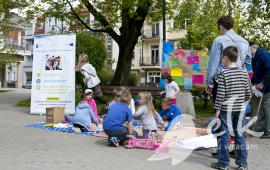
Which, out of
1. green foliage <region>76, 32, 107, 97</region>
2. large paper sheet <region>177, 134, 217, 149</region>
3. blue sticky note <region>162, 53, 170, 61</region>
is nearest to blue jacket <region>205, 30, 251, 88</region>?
large paper sheet <region>177, 134, 217, 149</region>

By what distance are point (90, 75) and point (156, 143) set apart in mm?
5668

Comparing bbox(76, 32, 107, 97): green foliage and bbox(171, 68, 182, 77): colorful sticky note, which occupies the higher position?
bbox(76, 32, 107, 97): green foliage

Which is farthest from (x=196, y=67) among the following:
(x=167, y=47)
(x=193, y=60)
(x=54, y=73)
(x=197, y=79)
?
(x=54, y=73)

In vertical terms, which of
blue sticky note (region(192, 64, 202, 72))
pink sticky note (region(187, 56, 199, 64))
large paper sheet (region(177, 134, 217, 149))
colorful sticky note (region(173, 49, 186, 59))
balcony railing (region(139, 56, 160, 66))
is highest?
balcony railing (region(139, 56, 160, 66))

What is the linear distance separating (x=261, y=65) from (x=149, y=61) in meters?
47.6

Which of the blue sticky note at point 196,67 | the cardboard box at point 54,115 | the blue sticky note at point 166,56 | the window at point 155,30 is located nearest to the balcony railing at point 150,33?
the window at point 155,30

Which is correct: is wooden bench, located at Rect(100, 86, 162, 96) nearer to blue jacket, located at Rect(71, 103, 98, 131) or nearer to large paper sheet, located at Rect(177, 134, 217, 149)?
blue jacket, located at Rect(71, 103, 98, 131)

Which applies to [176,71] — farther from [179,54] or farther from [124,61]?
[124,61]

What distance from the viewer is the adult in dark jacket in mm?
7763

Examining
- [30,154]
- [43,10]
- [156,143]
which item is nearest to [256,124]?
[156,143]

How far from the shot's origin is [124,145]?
7035 mm

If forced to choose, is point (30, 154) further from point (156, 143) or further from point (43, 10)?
point (43, 10)

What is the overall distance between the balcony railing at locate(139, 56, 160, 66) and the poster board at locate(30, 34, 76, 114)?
4284 centimetres

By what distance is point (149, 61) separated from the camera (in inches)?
2179
